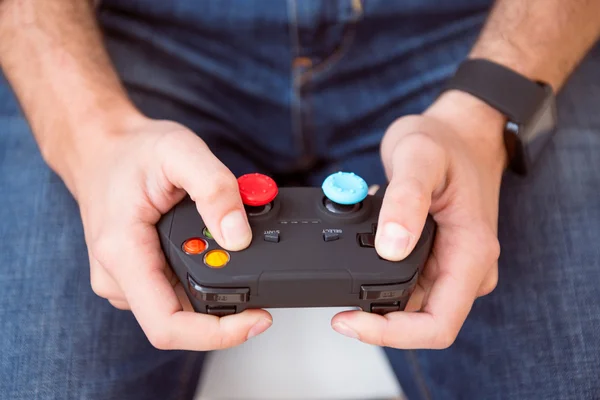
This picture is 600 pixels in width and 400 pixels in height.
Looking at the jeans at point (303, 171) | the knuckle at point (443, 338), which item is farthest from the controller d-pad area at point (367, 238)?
the jeans at point (303, 171)

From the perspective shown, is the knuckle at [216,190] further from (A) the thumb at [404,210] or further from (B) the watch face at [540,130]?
(B) the watch face at [540,130]

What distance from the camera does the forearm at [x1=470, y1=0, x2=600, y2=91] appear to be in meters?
0.71

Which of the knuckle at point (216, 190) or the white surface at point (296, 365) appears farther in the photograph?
the white surface at point (296, 365)

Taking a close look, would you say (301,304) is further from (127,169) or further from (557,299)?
(557,299)

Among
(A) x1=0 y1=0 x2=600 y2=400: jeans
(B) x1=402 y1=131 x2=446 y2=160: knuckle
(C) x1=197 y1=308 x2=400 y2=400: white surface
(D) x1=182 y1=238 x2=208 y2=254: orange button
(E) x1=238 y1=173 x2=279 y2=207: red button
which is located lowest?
(C) x1=197 y1=308 x2=400 y2=400: white surface

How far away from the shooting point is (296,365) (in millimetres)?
763

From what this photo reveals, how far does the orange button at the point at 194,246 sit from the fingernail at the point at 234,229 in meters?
0.02

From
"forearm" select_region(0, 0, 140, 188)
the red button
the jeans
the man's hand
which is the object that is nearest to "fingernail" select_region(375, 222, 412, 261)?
the man's hand

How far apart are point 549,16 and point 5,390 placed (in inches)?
29.3

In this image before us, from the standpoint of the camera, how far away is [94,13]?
75 centimetres

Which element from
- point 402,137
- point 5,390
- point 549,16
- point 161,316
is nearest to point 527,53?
point 549,16

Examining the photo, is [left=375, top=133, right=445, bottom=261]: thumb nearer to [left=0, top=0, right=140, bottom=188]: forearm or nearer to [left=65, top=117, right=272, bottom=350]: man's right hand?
[left=65, top=117, right=272, bottom=350]: man's right hand

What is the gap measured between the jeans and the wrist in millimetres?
62

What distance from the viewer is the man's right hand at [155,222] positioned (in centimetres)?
48
